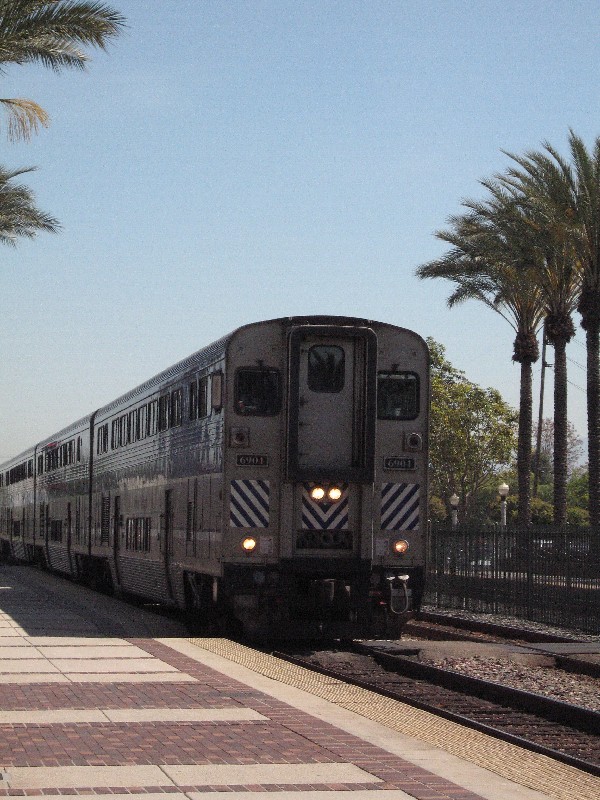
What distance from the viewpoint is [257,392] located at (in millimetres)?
17188

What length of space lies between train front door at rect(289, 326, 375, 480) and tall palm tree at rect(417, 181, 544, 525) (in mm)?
20252

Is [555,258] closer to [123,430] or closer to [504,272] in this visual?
[504,272]

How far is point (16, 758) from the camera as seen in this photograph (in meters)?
8.60

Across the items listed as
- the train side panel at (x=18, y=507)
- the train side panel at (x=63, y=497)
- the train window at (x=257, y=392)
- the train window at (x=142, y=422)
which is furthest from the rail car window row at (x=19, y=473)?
the train window at (x=257, y=392)

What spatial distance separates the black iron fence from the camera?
21.3 metres

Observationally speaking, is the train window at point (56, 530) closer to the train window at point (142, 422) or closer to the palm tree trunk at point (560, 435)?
the train window at point (142, 422)

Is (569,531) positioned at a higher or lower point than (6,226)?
lower

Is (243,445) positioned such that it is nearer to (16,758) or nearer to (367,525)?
(367,525)

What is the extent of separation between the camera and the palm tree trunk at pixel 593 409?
3688 cm

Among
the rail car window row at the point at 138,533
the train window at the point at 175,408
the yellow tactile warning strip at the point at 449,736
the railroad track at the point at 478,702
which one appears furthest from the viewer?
the rail car window row at the point at 138,533

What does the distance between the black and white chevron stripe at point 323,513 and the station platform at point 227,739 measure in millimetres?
2223

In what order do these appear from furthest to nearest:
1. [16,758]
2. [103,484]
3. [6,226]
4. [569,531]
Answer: [6,226], [103,484], [569,531], [16,758]

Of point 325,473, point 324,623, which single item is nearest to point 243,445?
point 325,473

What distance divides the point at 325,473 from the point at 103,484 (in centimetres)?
1178
